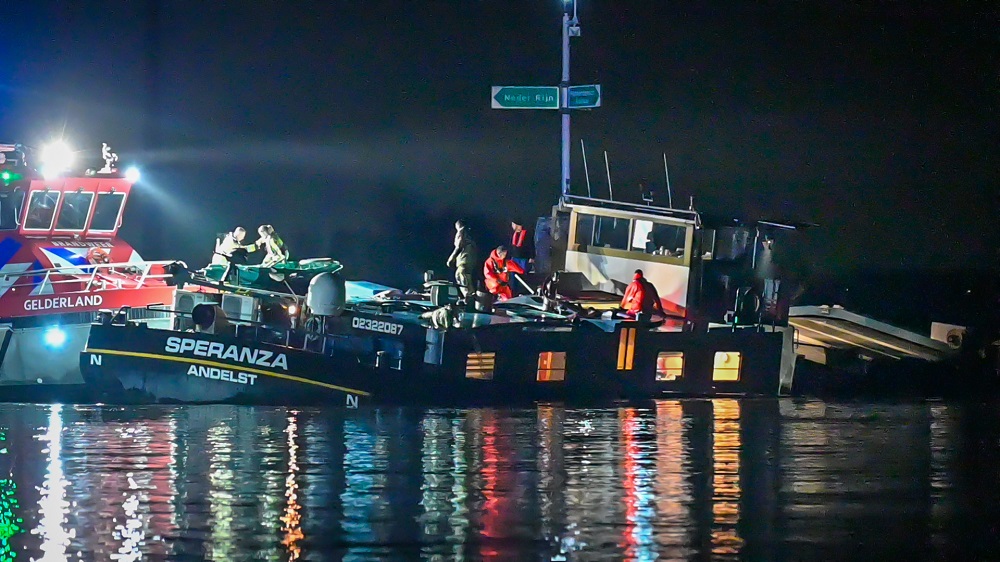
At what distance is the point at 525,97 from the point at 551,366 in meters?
4.51

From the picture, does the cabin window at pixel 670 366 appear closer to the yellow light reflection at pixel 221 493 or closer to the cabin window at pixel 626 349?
the cabin window at pixel 626 349

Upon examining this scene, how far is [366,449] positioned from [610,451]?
2.49 metres

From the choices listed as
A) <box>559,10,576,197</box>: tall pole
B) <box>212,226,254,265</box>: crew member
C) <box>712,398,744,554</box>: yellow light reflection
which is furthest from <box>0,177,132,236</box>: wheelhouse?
<box>712,398,744,554</box>: yellow light reflection

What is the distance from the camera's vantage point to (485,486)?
41.1ft

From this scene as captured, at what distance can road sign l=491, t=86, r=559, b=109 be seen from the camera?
2180cm

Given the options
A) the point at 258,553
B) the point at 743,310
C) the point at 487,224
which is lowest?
the point at 258,553

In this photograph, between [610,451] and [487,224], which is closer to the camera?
[610,451]

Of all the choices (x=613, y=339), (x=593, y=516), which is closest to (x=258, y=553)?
(x=593, y=516)

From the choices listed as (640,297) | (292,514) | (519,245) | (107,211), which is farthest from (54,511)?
(519,245)

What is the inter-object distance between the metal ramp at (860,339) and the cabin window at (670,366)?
7.66 feet

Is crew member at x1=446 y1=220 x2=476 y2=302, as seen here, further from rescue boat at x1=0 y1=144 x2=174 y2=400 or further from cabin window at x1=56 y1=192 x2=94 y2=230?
cabin window at x1=56 y1=192 x2=94 y2=230

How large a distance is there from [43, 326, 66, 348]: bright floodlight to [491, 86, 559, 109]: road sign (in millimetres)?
7026

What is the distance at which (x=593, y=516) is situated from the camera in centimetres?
1112

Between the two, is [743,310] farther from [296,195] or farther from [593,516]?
[296,195]
